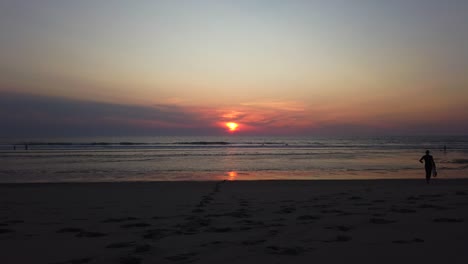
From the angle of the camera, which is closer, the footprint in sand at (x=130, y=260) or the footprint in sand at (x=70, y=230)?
the footprint in sand at (x=130, y=260)

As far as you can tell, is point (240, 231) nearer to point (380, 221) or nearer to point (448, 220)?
point (380, 221)

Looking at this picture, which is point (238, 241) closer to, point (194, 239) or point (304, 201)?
point (194, 239)

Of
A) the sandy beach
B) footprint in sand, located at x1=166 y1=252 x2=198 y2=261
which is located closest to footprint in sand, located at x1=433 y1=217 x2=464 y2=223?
the sandy beach

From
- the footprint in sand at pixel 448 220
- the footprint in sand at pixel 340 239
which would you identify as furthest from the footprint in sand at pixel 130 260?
the footprint in sand at pixel 448 220

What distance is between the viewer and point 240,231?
6.56m

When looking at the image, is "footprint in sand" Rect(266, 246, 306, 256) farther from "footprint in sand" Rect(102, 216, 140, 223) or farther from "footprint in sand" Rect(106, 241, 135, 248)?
"footprint in sand" Rect(102, 216, 140, 223)

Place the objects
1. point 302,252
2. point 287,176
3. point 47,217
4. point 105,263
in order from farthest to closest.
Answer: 1. point 287,176
2. point 47,217
3. point 302,252
4. point 105,263

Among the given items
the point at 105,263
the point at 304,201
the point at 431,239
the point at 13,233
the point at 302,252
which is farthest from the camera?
the point at 304,201

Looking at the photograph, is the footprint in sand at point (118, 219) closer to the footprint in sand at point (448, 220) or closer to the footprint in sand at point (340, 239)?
the footprint in sand at point (340, 239)

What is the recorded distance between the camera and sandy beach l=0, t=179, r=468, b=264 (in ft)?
16.3

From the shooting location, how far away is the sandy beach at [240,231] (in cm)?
498

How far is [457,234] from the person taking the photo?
600cm

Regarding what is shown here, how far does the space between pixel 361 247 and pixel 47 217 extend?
688 centimetres

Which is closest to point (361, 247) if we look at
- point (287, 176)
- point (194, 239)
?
point (194, 239)
